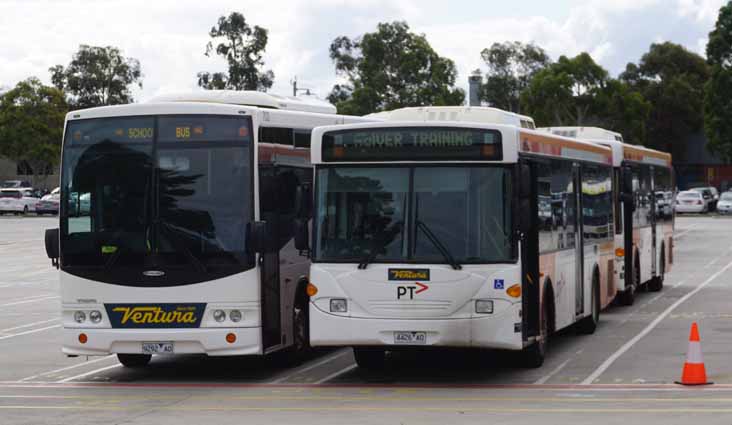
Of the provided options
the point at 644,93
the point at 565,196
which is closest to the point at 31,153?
the point at 644,93

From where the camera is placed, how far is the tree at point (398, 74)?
284 ft

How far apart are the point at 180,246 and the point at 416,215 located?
268cm

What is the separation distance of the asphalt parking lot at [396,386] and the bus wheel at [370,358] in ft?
0.48

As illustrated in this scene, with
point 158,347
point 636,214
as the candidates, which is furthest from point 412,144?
point 636,214

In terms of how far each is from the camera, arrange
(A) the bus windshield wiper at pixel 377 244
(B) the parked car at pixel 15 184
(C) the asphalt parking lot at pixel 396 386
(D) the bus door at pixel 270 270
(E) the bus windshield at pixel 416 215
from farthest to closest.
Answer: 1. (B) the parked car at pixel 15 184
2. (D) the bus door at pixel 270 270
3. (A) the bus windshield wiper at pixel 377 244
4. (E) the bus windshield at pixel 416 215
5. (C) the asphalt parking lot at pixel 396 386

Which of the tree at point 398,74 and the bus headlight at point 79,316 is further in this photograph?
the tree at point 398,74

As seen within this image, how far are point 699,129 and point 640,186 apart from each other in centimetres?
8270

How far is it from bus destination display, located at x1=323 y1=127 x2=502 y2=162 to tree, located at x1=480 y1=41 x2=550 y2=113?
97.9 m

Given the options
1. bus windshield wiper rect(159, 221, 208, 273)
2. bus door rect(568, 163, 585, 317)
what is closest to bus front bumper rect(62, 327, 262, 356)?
bus windshield wiper rect(159, 221, 208, 273)

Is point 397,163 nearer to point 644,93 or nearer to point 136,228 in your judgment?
point 136,228

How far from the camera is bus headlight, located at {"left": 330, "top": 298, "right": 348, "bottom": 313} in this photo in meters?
15.2

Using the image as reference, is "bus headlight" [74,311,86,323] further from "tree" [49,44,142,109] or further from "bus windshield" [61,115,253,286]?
"tree" [49,44,142,109]

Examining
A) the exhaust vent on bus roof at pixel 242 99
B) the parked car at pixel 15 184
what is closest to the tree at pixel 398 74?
the parked car at pixel 15 184

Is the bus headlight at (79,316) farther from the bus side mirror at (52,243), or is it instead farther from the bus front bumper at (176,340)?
the bus side mirror at (52,243)
